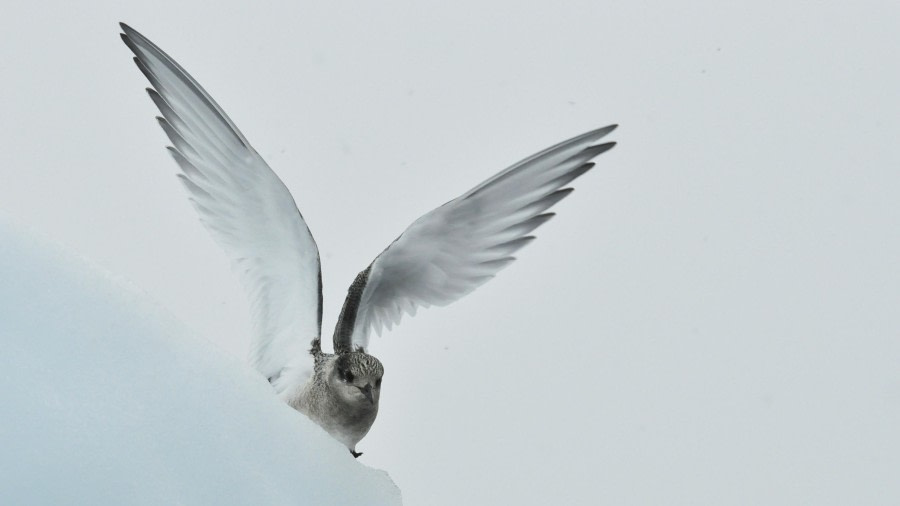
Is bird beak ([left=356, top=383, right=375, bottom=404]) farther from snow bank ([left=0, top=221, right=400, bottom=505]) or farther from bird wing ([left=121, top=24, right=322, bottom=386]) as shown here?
snow bank ([left=0, top=221, right=400, bottom=505])

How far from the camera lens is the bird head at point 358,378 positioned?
7.37 feet

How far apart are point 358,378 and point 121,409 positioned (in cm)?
109

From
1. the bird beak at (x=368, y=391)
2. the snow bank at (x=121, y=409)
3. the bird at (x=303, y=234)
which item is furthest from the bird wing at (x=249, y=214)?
the snow bank at (x=121, y=409)

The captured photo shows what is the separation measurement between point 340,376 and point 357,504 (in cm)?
89

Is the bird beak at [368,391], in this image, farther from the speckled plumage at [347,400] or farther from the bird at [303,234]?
the bird at [303,234]

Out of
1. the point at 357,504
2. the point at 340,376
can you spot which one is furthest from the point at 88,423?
the point at 340,376

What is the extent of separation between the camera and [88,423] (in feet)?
3.78

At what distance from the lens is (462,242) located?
100 inches

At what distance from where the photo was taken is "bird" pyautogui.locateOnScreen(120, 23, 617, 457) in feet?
8.14

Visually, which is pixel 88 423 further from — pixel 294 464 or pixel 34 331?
pixel 294 464

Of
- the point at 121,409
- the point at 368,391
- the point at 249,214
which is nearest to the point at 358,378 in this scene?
the point at 368,391

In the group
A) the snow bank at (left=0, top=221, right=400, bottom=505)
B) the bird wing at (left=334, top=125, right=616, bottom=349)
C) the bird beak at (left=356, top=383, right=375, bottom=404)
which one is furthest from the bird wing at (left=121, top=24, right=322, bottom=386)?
the snow bank at (left=0, top=221, right=400, bottom=505)

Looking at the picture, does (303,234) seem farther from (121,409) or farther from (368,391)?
(121,409)

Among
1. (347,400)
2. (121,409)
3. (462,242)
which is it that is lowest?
(347,400)
